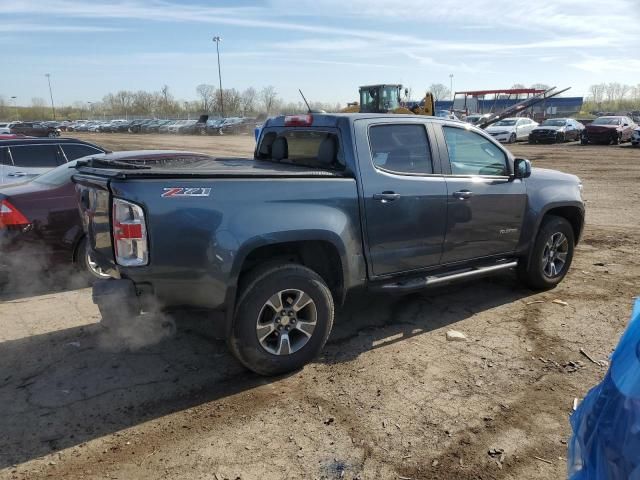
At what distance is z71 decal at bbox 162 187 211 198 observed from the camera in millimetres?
3363

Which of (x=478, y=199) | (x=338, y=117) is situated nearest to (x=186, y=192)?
(x=338, y=117)

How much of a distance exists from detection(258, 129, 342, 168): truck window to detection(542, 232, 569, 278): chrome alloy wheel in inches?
111

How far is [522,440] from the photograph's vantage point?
3203mm

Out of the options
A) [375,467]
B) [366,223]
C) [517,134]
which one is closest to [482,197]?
[366,223]

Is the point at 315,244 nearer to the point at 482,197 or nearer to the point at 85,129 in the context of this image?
the point at 482,197

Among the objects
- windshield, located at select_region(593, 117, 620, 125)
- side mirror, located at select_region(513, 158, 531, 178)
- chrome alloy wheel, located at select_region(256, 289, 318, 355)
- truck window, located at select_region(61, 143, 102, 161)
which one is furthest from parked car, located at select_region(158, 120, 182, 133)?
chrome alloy wheel, located at select_region(256, 289, 318, 355)

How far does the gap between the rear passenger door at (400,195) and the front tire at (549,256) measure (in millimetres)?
1517

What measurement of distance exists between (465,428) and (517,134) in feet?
106

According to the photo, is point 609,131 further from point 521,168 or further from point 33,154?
point 33,154

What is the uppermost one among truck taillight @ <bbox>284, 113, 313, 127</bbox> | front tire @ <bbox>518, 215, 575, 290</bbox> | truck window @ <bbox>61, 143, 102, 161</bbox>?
truck taillight @ <bbox>284, 113, 313, 127</bbox>

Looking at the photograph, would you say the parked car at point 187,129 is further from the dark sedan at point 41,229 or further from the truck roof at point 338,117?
the truck roof at point 338,117

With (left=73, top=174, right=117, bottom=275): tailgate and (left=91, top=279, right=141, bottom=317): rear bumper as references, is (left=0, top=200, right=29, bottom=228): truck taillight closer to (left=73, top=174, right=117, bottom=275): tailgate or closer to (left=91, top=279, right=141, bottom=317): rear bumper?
(left=73, top=174, right=117, bottom=275): tailgate

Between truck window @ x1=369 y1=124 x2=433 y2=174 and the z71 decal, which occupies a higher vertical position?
truck window @ x1=369 y1=124 x2=433 y2=174

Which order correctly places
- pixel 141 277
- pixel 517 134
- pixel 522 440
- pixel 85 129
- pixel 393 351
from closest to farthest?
pixel 522 440 → pixel 141 277 → pixel 393 351 → pixel 517 134 → pixel 85 129
